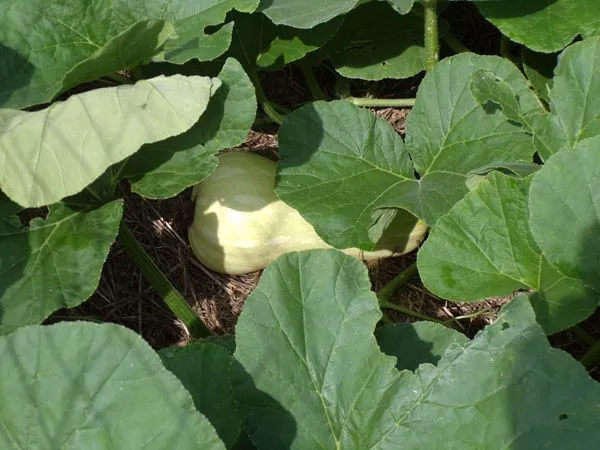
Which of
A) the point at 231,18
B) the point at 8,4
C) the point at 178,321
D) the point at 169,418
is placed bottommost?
the point at 178,321

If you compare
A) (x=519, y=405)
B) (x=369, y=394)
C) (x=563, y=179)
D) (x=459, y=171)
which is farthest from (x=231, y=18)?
(x=519, y=405)

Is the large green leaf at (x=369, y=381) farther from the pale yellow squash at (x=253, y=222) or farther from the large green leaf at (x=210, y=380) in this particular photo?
the pale yellow squash at (x=253, y=222)

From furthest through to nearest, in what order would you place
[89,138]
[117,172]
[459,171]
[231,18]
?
[231,18]
[459,171]
[117,172]
[89,138]

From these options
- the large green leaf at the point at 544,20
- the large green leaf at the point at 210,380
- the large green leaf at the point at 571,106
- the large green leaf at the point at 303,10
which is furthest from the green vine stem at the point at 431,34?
the large green leaf at the point at 210,380

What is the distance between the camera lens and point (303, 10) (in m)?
1.88

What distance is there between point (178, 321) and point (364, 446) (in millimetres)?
913

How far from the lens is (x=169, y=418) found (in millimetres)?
1231

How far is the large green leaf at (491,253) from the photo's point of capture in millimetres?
1611

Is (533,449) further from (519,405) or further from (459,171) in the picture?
(459,171)

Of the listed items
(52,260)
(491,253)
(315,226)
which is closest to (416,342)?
(491,253)

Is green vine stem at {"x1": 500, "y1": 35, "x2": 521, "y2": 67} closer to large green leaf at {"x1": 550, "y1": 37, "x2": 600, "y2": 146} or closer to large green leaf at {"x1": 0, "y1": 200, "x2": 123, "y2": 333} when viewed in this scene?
large green leaf at {"x1": 550, "y1": 37, "x2": 600, "y2": 146}

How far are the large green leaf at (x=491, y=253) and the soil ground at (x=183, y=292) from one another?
51 cm

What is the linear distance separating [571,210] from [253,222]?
791 millimetres

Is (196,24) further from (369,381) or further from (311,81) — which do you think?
(369,381)
